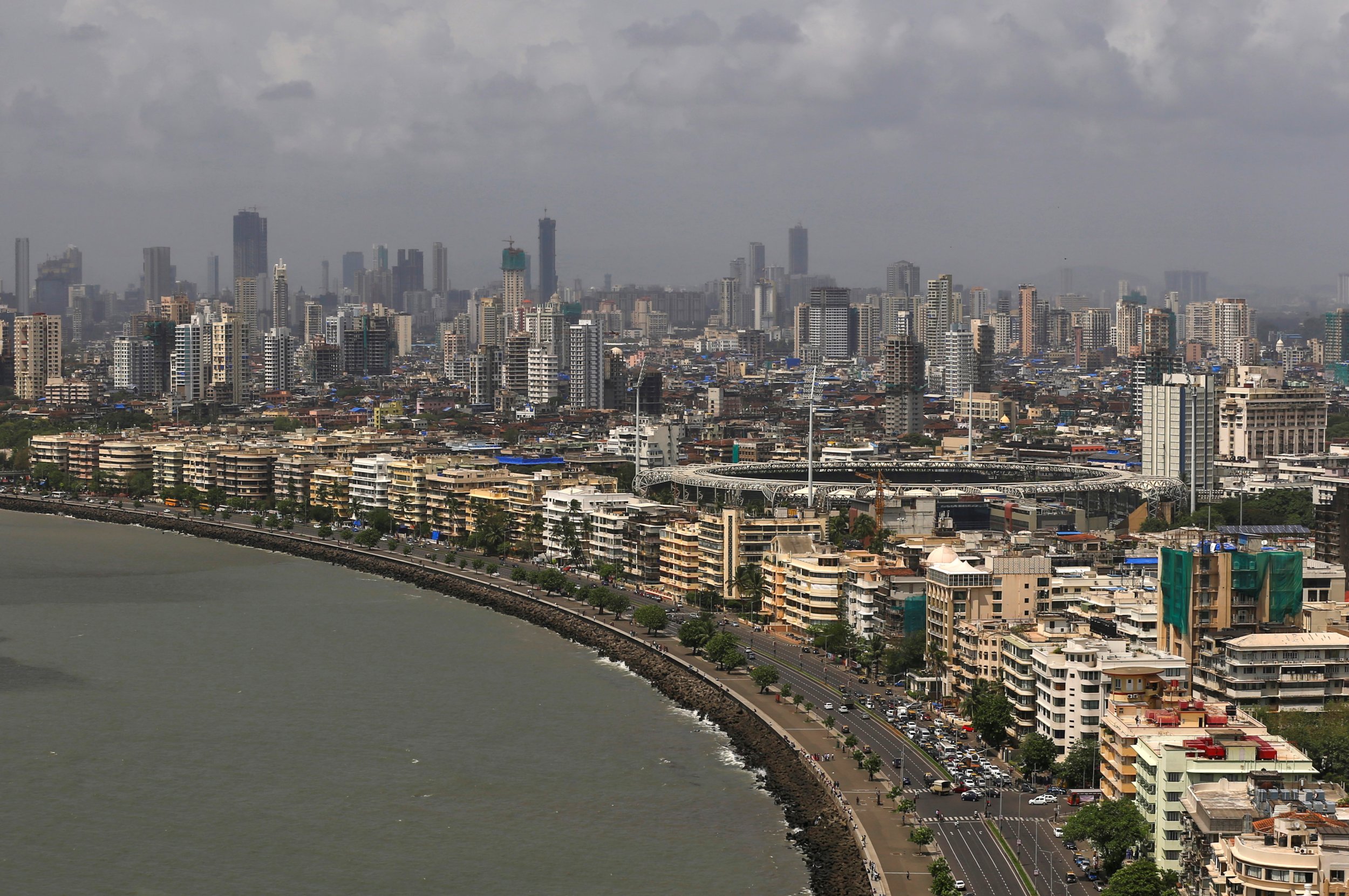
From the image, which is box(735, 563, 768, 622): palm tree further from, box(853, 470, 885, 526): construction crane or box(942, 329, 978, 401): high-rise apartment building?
box(942, 329, 978, 401): high-rise apartment building

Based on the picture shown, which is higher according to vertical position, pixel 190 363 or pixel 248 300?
pixel 248 300

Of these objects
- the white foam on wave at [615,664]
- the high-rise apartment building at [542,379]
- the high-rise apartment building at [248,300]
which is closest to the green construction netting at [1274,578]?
the white foam on wave at [615,664]

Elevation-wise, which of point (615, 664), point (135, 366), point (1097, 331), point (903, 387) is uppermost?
point (1097, 331)

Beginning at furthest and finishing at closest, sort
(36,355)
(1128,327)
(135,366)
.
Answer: (1128,327)
(135,366)
(36,355)

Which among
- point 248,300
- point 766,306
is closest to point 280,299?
point 248,300

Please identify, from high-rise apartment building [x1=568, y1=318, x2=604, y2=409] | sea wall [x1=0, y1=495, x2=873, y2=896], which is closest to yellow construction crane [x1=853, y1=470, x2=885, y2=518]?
sea wall [x1=0, y1=495, x2=873, y2=896]

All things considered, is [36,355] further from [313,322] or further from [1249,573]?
[1249,573]
